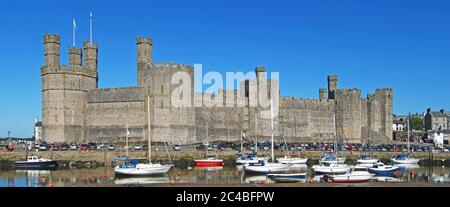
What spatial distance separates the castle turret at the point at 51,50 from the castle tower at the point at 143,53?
7823 mm

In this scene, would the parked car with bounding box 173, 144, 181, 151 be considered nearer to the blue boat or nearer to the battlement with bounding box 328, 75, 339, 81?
the blue boat

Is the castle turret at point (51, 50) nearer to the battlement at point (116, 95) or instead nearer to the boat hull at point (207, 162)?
the battlement at point (116, 95)

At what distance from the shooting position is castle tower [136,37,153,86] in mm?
52688

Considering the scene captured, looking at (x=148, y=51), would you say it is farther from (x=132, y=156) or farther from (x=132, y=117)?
(x=132, y=156)

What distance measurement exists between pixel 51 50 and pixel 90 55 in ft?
14.3

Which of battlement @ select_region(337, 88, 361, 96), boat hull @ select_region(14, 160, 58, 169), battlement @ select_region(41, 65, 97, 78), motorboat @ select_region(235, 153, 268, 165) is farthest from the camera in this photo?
battlement @ select_region(337, 88, 361, 96)

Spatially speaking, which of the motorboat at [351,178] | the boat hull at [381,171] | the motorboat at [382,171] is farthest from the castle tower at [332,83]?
the motorboat at [351,178]

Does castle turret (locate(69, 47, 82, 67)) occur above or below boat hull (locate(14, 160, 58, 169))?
above

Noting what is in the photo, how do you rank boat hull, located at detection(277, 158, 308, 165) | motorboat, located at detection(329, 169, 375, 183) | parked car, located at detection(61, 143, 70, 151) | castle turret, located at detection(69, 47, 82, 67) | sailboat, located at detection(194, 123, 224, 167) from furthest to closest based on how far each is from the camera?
castle turret, located at detection(69, 47, 82, 67) → parked car, located at detection(61, 143, 70, 151) → sailboat, located at detection(194, 123, 224, 167) → boat hull, located at detection(277, 158, 308, 165) → motorboat, located at detection(329, 169, 375, 183)

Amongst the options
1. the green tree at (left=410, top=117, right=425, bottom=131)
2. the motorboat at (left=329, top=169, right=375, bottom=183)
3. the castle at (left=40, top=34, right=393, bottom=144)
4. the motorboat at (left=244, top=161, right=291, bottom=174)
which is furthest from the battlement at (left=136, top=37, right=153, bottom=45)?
the green tree at (left=410, top=117, right=425, bottom=131)

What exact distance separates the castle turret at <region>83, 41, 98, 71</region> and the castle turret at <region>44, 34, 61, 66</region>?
10.8 ft

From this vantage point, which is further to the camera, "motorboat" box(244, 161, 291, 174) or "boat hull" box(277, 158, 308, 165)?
"boat hull" box(277, 158, 308, 165)

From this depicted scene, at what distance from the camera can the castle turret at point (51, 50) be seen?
5431 cm

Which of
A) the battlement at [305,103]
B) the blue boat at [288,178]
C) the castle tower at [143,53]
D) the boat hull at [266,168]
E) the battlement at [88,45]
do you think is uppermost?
the battlement at [88,45]
